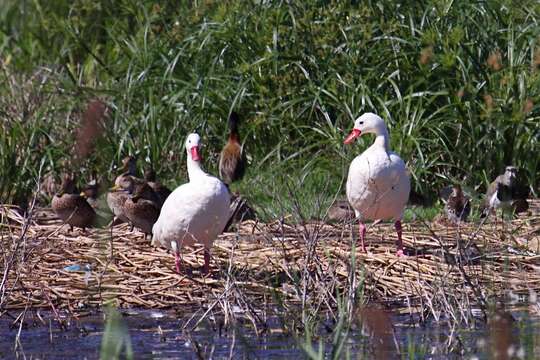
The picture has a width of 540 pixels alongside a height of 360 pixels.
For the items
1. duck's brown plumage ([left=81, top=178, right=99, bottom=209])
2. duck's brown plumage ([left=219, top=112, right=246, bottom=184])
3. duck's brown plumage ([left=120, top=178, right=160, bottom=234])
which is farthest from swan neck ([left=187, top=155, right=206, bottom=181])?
duck's brown plumage ([left=219, top=112, right=246, bottom=184])

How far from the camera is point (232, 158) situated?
12.2 m

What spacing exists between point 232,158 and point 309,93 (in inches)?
38.6

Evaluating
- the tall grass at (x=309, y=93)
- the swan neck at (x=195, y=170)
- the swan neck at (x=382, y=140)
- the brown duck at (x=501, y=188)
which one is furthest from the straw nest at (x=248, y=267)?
the tall grass at (x=309, y=93)

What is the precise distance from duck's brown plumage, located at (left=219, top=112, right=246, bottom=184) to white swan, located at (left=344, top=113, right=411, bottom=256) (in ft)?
9.67

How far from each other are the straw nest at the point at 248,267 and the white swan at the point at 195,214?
9.6 inches

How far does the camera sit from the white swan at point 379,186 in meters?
9.05

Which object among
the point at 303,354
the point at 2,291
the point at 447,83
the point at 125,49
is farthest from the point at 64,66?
the point at 303,354

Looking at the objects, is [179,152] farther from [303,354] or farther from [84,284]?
[303,354]

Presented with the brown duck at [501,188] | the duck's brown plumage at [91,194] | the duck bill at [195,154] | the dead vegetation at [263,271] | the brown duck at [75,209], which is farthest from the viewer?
the duck's brown plumage at [91,194]

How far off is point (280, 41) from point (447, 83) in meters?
1.72

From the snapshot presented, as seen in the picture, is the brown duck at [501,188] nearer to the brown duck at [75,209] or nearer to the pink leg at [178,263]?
the pink leg at [178,263]

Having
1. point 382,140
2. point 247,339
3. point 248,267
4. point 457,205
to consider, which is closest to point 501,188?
point 457,205

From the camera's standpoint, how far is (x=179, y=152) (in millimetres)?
12344

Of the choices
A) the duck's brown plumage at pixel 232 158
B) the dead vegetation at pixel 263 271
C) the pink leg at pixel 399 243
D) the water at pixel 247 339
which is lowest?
the water at pixel 247 339
